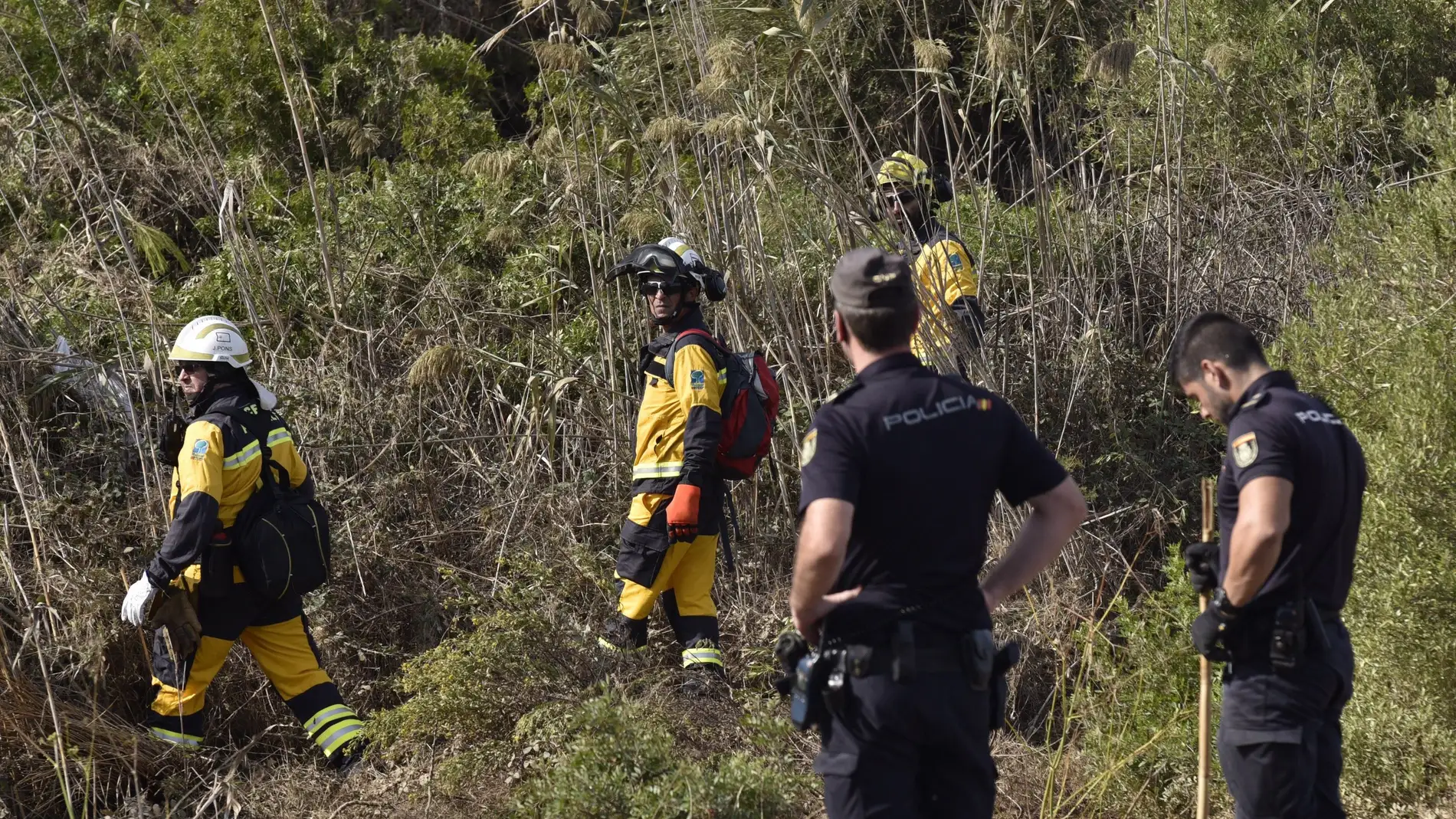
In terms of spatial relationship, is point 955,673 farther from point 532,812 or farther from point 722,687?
point 722,687

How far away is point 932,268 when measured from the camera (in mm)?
5461

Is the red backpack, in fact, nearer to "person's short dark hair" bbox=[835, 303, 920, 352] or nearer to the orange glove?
the orange glove

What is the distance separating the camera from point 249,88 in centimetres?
812

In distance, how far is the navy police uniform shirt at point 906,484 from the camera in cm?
258

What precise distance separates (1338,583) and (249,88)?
7046mm

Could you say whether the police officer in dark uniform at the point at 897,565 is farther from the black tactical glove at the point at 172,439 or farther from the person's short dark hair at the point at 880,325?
the black tactical glove at the point at 172,439

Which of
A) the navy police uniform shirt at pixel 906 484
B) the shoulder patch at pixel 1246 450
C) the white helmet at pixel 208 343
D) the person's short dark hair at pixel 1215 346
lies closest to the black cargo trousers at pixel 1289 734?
the shoulder patch at pixel 1246 450

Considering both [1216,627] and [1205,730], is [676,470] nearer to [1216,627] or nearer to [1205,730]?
[1205,730]

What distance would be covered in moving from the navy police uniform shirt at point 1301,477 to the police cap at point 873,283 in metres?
0.87

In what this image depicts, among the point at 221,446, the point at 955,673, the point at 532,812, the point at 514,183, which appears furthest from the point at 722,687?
the point at 514,183

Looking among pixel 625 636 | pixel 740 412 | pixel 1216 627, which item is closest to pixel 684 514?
pixel 740 412

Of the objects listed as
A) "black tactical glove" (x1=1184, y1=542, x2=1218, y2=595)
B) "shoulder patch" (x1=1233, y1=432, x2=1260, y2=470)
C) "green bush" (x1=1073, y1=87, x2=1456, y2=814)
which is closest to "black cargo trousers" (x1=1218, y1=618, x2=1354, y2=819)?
"black tactical glove" (x1=1184, y1=542, x2=1218, y2=595)

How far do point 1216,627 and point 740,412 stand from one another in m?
2.28

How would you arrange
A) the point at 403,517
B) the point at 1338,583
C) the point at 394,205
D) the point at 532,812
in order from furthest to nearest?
the point at 394,205 → the point at 403,517 → the point at 532,812 → the point at 1338,583
